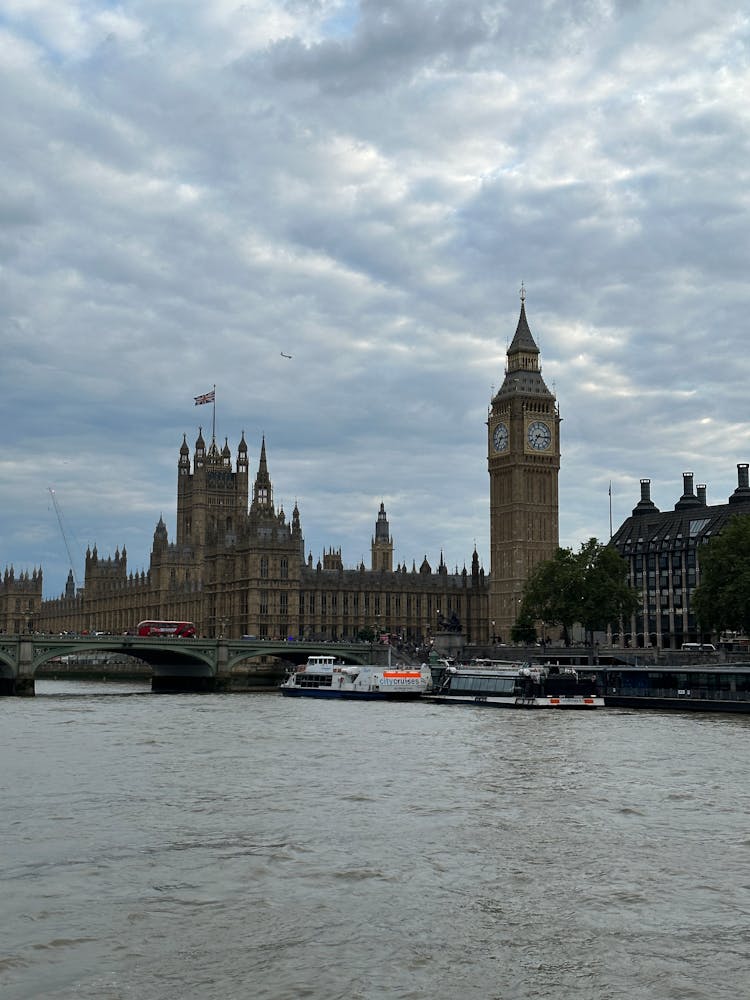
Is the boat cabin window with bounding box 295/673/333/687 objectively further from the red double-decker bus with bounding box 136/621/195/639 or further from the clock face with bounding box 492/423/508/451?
the clock face with bounding box 492/423/508/451

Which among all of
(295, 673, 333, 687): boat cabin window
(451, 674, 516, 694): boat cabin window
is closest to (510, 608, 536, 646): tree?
(295, 673, 333, 687): boat cabin window

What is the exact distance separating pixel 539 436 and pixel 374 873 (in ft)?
454

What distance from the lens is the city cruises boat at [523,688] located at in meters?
88.8

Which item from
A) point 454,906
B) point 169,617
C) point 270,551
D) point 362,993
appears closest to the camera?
point 362,993

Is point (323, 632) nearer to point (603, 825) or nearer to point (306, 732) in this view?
point (306, 732)

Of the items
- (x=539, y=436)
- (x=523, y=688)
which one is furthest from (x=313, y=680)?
(x=539, y=436)

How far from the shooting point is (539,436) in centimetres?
16438

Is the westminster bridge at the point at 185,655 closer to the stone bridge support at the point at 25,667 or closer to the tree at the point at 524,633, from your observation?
the stone bridge support at the point at 25,667

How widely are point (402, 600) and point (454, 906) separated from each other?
152m

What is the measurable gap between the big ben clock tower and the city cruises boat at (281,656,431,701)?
5027 cm

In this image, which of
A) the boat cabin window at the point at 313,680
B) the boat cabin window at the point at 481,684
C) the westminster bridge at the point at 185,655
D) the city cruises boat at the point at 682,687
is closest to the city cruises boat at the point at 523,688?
the boat cabin window at the point at 481,684

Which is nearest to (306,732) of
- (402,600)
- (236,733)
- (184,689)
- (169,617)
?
(236,733)

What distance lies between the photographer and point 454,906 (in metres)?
25.9

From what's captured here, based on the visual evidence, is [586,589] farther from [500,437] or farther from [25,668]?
[500,437]
